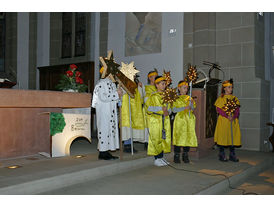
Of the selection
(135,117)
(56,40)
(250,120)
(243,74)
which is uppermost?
(56,40)

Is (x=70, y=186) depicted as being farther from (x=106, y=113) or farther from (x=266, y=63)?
(x=266, y=63)

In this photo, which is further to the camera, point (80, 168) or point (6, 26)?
point (6, 26)

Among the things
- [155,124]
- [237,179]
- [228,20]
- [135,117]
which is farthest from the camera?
[228,20]

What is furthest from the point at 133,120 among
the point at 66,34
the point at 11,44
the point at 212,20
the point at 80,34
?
the point at 11,44

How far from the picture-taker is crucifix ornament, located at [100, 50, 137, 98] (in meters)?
5.28

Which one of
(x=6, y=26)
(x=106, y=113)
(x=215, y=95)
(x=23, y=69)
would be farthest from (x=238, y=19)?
(x=6, y=26)

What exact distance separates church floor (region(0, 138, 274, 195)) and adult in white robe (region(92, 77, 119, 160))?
13.4 inches

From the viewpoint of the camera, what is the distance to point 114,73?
5.45 m

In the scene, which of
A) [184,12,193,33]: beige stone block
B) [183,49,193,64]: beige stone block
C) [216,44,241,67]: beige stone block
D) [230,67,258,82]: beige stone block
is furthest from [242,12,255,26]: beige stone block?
[183,49,193,64]: beige stone block

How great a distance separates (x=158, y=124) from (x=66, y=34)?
7.94 meters

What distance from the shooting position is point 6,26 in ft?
42.5

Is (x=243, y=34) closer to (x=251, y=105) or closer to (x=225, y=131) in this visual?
(x=251, y=105)

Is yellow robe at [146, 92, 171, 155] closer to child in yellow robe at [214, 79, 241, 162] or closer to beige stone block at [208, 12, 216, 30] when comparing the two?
child in yellow robe at [214, 79, 241, 162]

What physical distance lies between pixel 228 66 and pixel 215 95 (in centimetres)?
168
